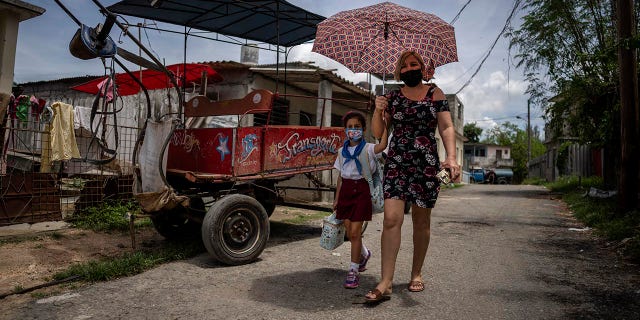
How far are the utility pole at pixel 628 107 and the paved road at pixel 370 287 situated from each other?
2221 mm

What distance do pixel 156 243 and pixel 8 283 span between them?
191 centimetres

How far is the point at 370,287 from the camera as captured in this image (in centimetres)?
391

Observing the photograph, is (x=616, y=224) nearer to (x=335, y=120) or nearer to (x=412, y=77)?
(x=412, y=77)

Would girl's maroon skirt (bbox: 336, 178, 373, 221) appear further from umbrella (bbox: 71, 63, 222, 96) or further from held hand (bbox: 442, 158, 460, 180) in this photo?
umbrella (bbox: 71, 63, 222, 96)

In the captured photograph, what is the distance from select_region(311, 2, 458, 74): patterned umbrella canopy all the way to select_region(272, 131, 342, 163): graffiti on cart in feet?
4.00

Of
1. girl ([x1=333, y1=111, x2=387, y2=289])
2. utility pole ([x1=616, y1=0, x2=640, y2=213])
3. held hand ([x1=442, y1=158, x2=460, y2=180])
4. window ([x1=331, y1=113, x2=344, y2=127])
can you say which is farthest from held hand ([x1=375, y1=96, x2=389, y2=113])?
window ([x1=331, y1=113, x2=344, y2=127])

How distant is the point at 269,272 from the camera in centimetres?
451

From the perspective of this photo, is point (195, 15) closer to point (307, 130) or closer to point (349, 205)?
point (307, 130)

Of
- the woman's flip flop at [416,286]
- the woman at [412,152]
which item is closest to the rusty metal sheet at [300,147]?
the woman at [412,152]

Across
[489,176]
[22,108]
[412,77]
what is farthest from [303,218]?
[489,176]

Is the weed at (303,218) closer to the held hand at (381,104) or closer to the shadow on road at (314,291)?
the shadow on road at (314,291)

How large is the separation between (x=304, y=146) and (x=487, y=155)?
61.1 metres

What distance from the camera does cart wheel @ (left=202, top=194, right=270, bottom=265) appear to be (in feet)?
15.1

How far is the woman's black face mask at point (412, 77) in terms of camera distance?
3695 millimetres
